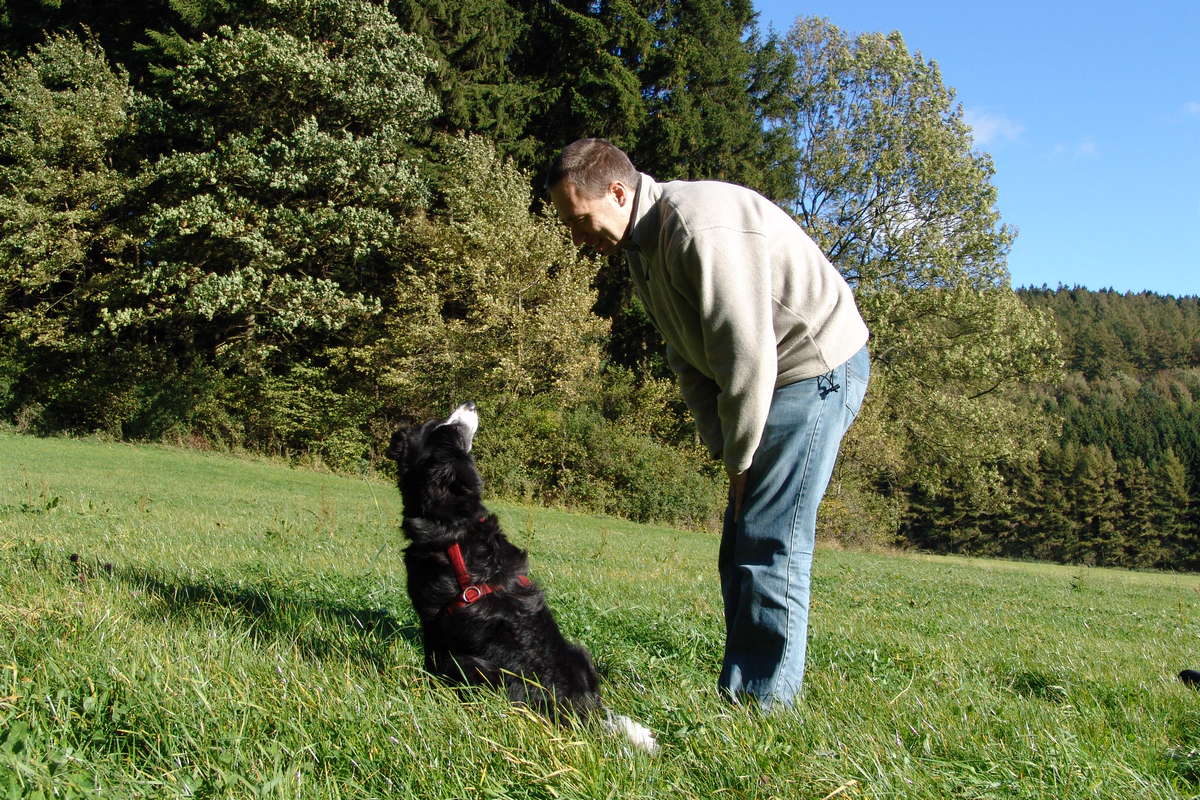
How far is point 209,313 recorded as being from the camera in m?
20.7

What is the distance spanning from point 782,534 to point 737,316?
0.77 metres

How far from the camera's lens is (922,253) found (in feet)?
90.2

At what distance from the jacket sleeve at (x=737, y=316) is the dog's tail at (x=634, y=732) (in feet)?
3.02

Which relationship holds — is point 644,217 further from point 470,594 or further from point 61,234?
point 61,234

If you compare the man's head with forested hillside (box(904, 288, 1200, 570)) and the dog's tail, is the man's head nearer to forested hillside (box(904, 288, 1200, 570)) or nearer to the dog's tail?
the dog's tail

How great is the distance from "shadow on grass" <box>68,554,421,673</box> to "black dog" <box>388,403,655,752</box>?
325mm

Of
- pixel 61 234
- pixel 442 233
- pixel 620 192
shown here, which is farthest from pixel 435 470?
pixel 61 234

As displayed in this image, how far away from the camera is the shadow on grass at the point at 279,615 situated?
3.26m

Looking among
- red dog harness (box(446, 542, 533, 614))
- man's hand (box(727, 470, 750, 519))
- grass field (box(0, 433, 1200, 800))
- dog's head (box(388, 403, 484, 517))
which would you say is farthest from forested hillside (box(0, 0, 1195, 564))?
man's hand (box(727, 470, 750, 519))

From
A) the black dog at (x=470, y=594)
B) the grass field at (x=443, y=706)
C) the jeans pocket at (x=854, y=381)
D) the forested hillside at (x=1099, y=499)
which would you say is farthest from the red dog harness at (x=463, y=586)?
the forested hillside at (x=1099, y=499)

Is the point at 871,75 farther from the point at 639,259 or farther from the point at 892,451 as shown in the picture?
the point at 639,259

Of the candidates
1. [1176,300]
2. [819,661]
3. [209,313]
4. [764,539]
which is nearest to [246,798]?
[764,539]

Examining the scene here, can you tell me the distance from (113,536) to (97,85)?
24.4 meters

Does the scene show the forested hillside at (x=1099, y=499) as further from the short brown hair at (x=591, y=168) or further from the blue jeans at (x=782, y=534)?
the short brown hair at (x=591, y=168)
